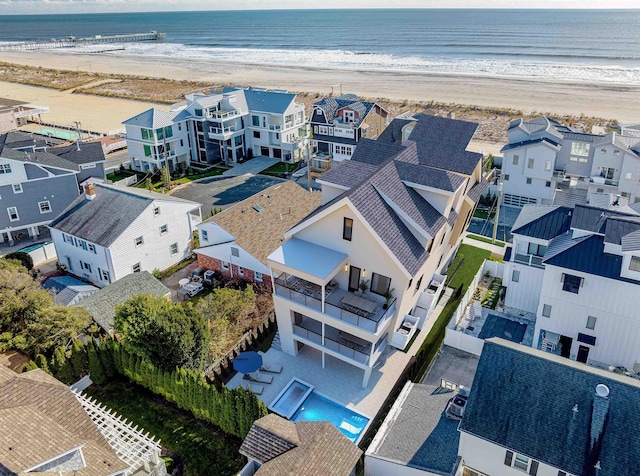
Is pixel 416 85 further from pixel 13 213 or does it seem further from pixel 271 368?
pixel 271 368

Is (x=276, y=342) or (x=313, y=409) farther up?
(x=276, y=342)

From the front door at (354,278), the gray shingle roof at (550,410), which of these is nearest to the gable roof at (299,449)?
the gray shingle roof at (550,410)

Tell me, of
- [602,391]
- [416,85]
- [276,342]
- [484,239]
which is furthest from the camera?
[416,85]

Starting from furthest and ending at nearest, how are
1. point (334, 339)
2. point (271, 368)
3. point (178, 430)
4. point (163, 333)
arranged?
point (271, 368) < point (334, 339) < point (163, 333) < point (178, 430)

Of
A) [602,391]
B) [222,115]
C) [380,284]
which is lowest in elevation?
[380,284]

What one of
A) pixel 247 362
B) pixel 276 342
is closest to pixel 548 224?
pixel 276 342

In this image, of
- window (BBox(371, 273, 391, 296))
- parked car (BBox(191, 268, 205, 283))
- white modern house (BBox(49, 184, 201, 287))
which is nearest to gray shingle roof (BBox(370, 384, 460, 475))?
window (BBox(371, 273, 391, 296))

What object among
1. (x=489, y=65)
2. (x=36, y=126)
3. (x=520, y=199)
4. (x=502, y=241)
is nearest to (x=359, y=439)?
(x=502, y=241)

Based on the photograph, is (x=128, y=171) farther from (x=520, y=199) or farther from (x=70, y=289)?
(x=520, y=199)

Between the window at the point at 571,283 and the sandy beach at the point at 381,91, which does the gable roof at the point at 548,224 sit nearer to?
the window at the point at 571,283
